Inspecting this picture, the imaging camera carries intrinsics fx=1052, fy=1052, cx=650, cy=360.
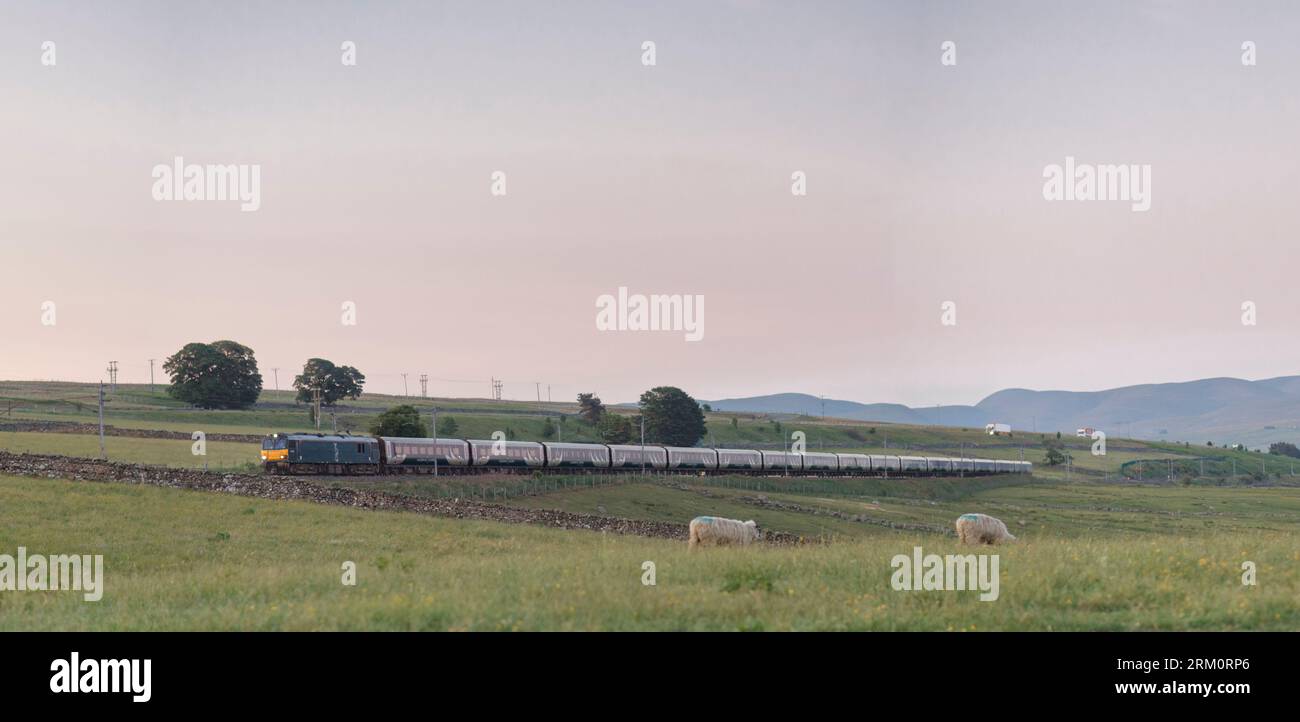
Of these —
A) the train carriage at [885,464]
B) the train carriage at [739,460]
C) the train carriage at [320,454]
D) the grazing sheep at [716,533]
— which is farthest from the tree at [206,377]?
the grazing sheep at [716,533]

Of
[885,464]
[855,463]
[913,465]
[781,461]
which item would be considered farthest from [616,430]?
[913,465]

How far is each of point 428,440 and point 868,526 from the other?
99.0 feet

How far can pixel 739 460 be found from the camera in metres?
96.2

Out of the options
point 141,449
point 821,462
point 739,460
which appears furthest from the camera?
point 821,462

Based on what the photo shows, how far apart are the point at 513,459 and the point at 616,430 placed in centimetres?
4788

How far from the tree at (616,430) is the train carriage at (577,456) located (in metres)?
39.7

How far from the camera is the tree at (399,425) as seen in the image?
3428 inches

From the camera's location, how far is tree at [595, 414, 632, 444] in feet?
404

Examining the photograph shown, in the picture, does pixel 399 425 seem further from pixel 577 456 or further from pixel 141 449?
pixel 141 449

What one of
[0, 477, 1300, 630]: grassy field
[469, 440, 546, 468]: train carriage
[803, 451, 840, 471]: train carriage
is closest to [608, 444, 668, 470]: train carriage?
[469, 440, 546, 468]: train carriage

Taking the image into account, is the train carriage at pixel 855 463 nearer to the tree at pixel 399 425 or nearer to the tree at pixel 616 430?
the tree at pixel 616 430

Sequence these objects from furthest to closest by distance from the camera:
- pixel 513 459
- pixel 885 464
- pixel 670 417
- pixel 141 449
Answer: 1. pixel 670 417
2. pixel 885 464
3. pixel 513 459
4. pixel 141 449
